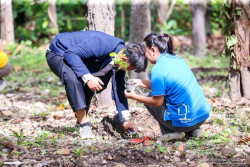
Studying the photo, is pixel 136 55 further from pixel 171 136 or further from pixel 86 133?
pixel 86 133

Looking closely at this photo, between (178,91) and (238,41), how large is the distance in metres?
2.28

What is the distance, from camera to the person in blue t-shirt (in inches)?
116

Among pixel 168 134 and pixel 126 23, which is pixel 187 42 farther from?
pixel 168 134

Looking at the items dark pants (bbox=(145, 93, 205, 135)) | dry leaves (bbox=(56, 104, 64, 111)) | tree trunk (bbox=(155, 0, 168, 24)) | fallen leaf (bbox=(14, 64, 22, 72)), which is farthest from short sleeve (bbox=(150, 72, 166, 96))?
tree trunk (bbox=(155, 0, 168, 24))

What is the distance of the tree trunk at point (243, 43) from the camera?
4695 mm

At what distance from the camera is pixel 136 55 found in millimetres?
3109

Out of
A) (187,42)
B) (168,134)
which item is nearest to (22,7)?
(187,42)

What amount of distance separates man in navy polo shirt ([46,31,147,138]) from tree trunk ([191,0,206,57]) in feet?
21.1

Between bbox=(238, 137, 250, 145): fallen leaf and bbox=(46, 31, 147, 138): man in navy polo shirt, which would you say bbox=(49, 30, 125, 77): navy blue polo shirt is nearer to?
bbox=(46, 31, 147, 138): man in navy polo shirt

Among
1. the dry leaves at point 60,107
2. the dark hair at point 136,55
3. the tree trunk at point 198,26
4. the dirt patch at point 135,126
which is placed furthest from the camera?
the tree trunk at point 198,26

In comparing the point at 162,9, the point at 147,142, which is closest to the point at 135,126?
the point at 147,142

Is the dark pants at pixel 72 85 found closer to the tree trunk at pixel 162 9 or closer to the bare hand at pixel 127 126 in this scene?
the bare hand at pixel 127 126

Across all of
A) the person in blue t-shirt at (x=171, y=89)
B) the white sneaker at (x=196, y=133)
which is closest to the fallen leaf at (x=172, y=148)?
the person in blue t-shirt at (x=171, y=89)

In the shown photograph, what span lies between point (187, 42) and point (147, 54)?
10.3 m
